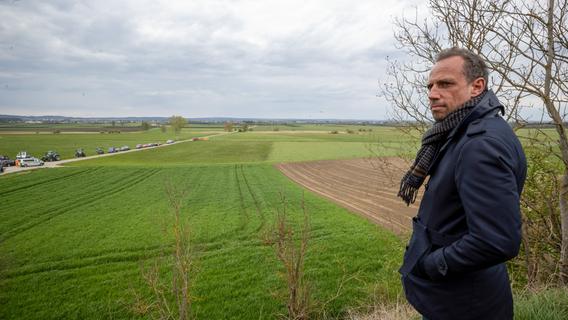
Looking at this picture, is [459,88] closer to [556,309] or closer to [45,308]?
[556,309]

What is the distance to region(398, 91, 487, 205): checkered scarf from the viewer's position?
197 cm

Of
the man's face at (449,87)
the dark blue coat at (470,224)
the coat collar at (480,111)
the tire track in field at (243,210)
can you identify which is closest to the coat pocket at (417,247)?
the dark blue coat at (470,224)

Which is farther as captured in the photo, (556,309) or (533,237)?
(533,237)

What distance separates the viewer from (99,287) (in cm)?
1016

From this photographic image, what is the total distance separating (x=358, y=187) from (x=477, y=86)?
27.6 metres

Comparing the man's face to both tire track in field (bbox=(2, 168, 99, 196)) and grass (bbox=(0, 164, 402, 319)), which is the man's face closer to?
grass (bbox=(0, 164, 402, 319))

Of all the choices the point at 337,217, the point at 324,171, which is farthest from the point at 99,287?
the point at 324,171

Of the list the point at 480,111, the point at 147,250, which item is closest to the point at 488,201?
the point at 480,111

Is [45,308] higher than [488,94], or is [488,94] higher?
[488,94]

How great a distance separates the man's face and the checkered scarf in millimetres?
53

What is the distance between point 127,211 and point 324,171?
78.2 feet

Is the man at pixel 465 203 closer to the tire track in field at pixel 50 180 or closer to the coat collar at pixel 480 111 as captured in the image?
the coat collar at pixel 480 111

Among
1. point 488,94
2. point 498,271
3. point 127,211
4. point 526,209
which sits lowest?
point 127,211

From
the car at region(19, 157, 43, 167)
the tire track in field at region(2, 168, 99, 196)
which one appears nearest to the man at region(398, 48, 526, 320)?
the tire track in field at region(2, 168, 99, 196)
